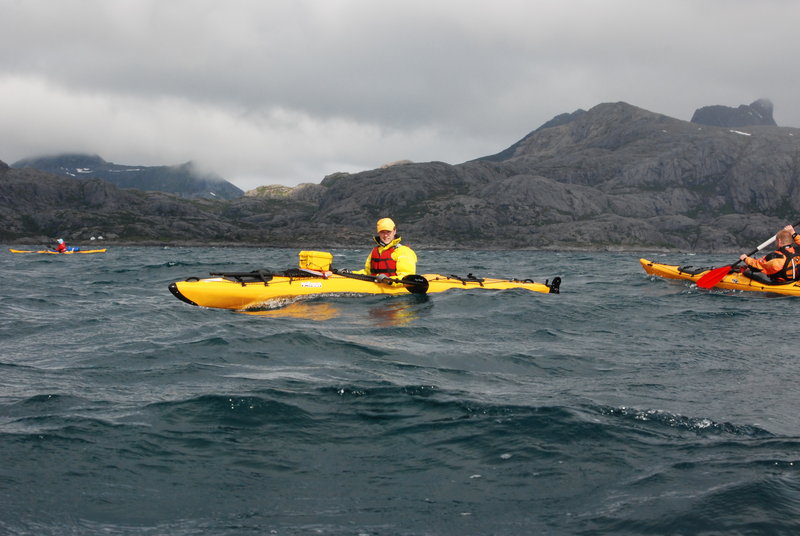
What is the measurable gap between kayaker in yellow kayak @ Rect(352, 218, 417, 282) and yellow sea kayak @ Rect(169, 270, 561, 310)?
446 millimetres

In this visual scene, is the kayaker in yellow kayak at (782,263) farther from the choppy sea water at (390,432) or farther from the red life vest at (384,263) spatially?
the red life vest at (384,263)

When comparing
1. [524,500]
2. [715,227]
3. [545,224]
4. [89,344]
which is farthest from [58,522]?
[715,227]

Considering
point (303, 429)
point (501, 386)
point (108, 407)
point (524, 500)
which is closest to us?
point (524, 500)

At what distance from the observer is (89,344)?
35.2 feet

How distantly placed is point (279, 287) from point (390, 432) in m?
9.81

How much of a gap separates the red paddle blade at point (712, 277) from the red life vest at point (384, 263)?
1169 centimetres

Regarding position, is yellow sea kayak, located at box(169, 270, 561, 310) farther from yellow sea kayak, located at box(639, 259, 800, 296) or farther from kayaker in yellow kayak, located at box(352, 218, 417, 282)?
yellow sea kayak, located at box(639, 259, 800, 296)

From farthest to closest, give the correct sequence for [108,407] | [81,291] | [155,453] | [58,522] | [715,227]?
1. [715,227]
2. [81,291]
3. [108,407]
4. [155,453]
5. [58,522]

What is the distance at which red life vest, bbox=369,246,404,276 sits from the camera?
17.7 metres

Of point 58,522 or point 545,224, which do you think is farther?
point 545,224

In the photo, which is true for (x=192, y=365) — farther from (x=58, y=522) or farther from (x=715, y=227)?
(x=715, y=227)

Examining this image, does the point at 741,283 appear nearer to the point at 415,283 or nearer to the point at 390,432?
the point at 415,283

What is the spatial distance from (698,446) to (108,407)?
6.37 m

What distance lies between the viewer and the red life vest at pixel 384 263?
17.7 m
